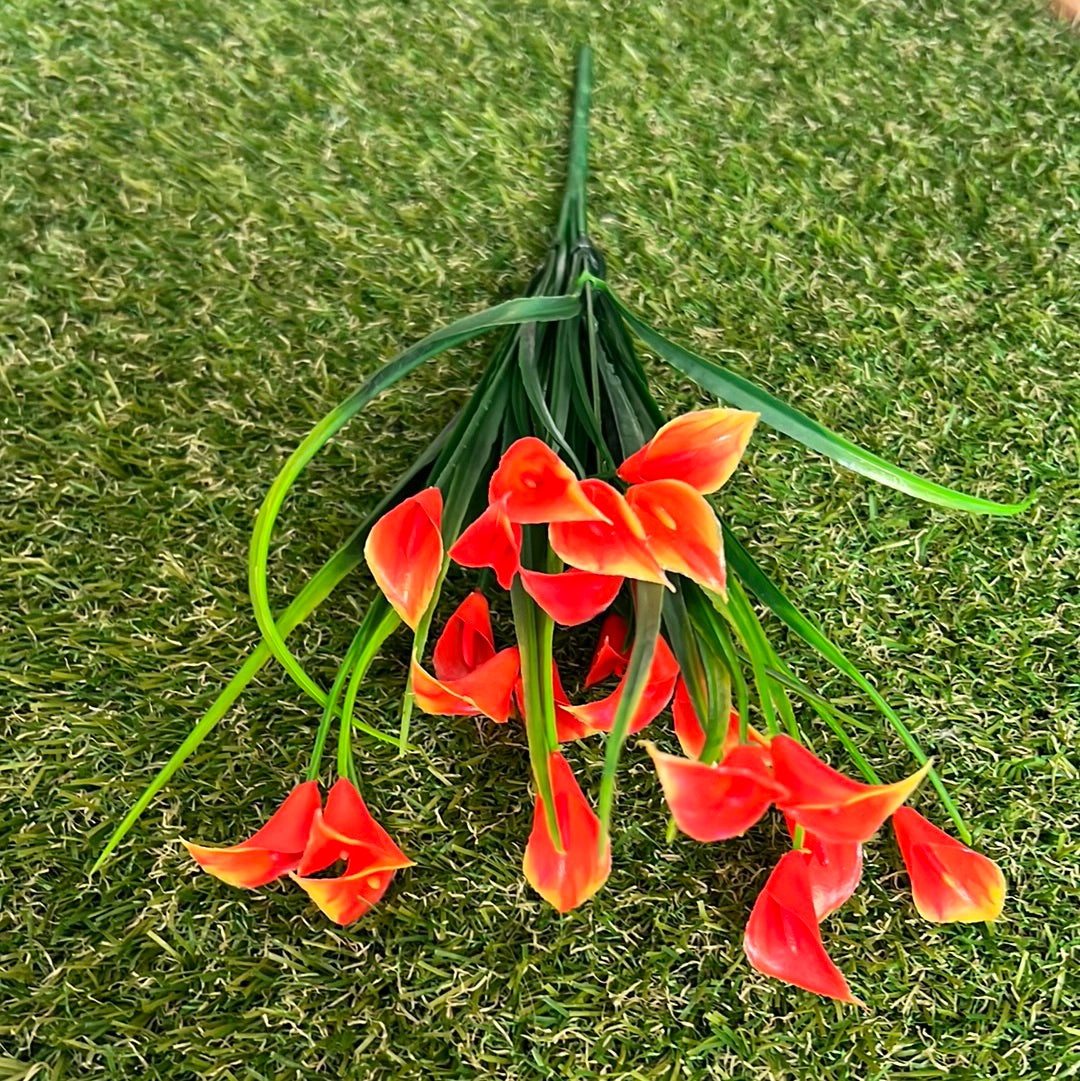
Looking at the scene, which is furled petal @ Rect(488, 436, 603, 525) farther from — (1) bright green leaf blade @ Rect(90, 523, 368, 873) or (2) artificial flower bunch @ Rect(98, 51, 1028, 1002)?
(1) bright green leaf blade @ Rect(90, 523, 368, 873)

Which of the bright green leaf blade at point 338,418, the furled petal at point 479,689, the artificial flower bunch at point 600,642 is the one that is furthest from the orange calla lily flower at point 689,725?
the bright green leaf blade at point 338,418

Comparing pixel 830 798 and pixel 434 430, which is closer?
pixel 830 798

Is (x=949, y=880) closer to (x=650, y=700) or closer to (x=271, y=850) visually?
(x=650, y=700)

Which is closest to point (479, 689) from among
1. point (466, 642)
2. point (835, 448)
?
point (466, 642)

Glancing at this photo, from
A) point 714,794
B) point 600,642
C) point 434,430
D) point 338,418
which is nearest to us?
point 714,794

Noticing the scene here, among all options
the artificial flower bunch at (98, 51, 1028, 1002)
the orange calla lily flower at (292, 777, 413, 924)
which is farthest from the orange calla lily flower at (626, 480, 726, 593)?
the orange calla lily flower at (292, 777, 413, 924)

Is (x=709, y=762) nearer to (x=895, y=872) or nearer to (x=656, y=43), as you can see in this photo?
(x=895, y=872)

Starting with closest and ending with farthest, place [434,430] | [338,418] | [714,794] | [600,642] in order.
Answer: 1. [714,794]
2. [338,418]
3. [600,642]
4. [434,430]

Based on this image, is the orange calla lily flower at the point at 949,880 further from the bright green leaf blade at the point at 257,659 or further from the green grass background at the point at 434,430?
the bright green leaf blade at the point at 257,659
